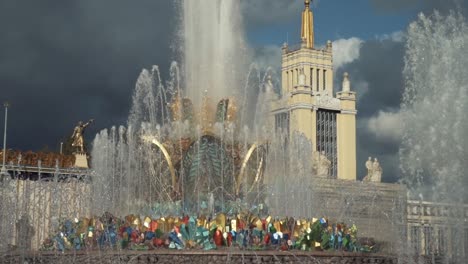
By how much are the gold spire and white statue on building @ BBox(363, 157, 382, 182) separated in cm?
2391

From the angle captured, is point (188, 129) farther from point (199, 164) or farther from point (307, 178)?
point (307, 178)

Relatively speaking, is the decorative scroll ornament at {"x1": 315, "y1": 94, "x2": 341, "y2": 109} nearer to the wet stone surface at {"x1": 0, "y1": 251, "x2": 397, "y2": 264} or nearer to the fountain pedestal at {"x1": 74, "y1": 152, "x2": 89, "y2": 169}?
the fountain pedestal at {"x1": 74, "y1": 152, "x2": 89, "y2": 169}

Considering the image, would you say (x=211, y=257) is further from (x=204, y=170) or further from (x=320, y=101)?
(x=320, y=101)

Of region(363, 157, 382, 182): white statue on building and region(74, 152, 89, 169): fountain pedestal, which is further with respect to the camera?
region(363, 157, 382, 182): white statue on building

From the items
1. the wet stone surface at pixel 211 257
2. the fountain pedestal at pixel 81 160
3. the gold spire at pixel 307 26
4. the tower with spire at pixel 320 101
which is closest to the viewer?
the wet stone surface at pixel 211 257

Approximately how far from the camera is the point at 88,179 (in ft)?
160

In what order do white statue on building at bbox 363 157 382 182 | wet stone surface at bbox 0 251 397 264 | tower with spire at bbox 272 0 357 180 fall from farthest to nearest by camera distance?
tower with spire at bbox 272 0 357 180 → white statue on building at bbox 363 157 382 182 → wet stone surface at bbox 0 251 397 264

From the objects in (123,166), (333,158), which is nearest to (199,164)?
(123,166)

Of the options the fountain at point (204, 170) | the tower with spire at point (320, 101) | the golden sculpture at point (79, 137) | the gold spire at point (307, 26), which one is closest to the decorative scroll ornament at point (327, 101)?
the tower with spire at point (320, 101)

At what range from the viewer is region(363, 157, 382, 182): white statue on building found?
246ft

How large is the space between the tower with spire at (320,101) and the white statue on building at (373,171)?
12.1 meters

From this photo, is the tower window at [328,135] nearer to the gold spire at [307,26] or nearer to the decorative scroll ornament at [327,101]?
the decorative scroll ornament at [327,101]

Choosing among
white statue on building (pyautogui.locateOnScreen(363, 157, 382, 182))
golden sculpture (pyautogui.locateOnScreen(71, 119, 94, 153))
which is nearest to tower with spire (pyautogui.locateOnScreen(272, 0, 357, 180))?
white statue on building (pyautogui.locateOnScreen(363, 157, 382, 182))

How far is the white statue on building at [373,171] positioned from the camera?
75062 millimetres
